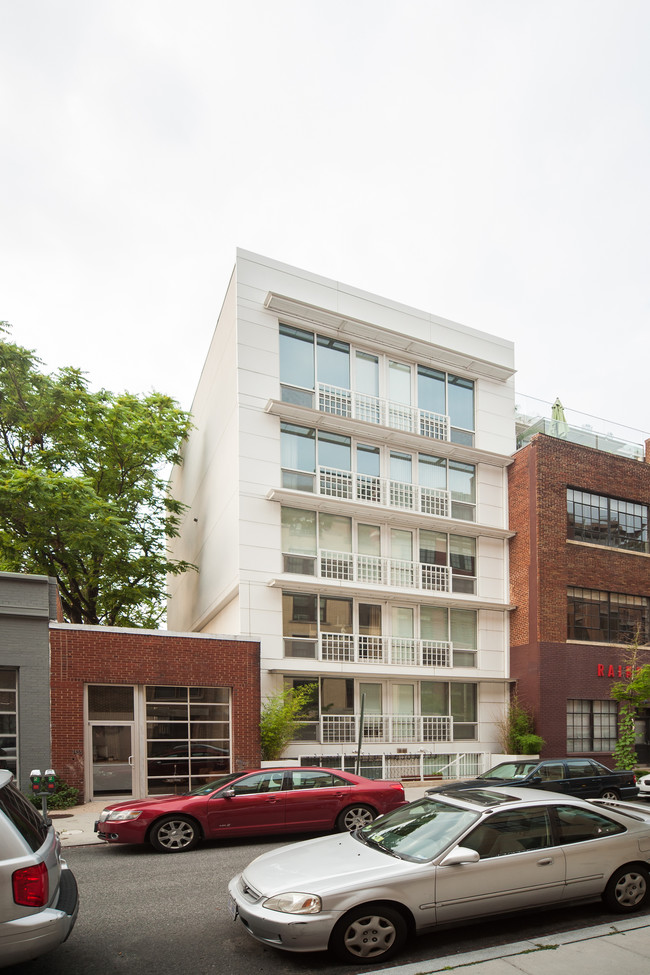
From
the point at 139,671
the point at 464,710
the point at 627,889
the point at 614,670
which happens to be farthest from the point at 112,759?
the point at 614,670

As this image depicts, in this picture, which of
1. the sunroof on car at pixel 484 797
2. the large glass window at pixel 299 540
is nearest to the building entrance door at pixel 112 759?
the large glass window at pixel 299 540

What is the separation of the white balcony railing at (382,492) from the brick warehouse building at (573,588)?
2982mm

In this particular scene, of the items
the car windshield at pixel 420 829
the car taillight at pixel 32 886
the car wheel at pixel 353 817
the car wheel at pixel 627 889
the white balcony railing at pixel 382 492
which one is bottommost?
the car wheel at pixel 353 817

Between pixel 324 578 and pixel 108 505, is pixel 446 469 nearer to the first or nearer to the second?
pixel 324 578

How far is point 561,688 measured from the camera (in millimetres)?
22891

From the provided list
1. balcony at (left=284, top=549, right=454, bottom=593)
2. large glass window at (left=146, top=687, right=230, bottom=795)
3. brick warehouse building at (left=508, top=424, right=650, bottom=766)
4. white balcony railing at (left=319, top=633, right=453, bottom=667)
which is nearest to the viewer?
large glass window at (left=146, top=687, right=230, bottom=795)

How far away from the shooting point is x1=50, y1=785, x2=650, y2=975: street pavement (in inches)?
214

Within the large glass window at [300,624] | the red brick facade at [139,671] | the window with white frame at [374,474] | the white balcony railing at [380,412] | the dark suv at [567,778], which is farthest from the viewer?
the white balcony railing at [380,412]

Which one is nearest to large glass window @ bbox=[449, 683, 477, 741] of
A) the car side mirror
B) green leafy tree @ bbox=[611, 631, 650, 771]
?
green leafy tree @ bbox=[611, 631, 650, 771]

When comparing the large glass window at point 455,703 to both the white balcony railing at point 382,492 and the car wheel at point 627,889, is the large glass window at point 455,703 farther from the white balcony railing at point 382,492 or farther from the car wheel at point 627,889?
the car wheel at point 627,889

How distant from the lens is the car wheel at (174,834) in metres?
11.0

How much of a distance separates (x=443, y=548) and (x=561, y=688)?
5709 mm

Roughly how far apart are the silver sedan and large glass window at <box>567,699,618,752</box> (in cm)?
1622

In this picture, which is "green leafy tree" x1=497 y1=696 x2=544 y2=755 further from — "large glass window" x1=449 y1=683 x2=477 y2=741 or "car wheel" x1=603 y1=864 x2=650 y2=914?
"car wheel" x1=603 y1=864 x2=650 y2=914
